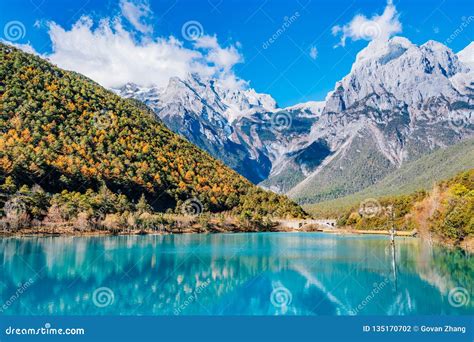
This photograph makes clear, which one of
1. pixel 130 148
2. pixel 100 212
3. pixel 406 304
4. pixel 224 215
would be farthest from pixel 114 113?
pixel 406 304

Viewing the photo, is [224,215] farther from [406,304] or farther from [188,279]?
[406,304]

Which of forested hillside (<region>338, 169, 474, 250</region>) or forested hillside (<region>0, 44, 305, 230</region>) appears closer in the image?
forested hillside (<region>338, 169, 474, 250</region>)
